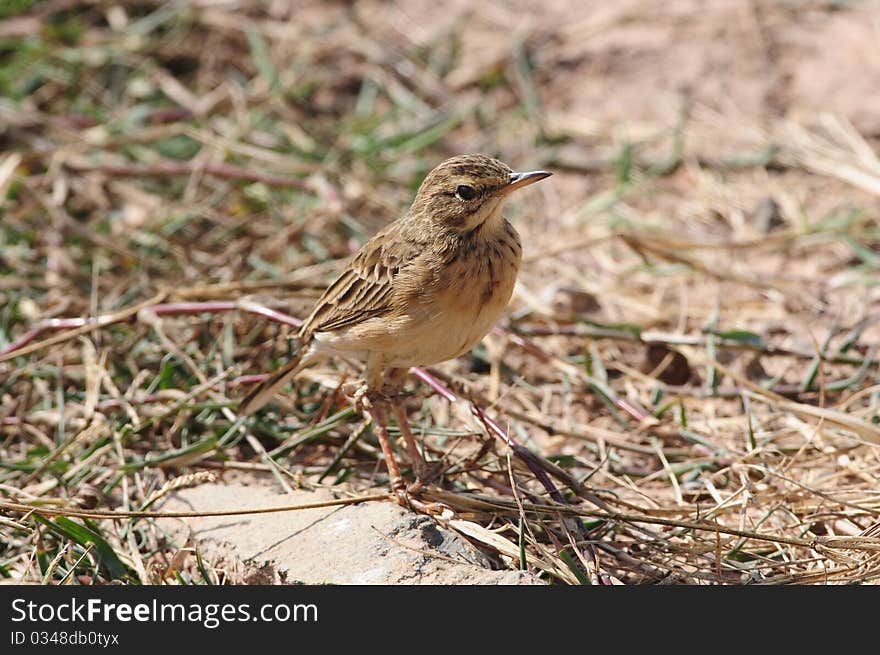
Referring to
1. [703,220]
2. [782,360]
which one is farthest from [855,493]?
[703,220]

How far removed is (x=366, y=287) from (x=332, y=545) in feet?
3.40

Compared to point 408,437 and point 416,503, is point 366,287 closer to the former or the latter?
point 408,437

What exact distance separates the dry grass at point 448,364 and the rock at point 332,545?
0.13 m

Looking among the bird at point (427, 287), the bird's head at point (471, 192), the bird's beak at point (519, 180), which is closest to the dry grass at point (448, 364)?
the bird at point (427, 287)

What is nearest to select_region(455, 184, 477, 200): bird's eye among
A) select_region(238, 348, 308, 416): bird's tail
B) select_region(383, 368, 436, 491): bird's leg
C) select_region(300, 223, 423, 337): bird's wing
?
select_region(300, 223, 423, 337): bird's wing

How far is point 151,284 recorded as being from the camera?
6.08 metres

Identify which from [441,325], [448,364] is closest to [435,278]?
[441,325]

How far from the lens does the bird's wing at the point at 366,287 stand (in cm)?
418

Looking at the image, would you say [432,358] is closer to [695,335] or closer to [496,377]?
[496,377]

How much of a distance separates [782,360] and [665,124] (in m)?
2.62

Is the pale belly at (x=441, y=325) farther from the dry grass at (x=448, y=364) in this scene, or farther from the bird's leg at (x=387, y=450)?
the dry grass at (x=448, y=364)

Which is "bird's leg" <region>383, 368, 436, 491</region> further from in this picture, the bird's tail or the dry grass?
the bird's tail

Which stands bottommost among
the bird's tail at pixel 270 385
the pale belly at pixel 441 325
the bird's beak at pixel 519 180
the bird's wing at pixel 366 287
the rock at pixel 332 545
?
the rock at pixel 332 545

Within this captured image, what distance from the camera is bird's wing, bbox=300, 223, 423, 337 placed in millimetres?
4184
